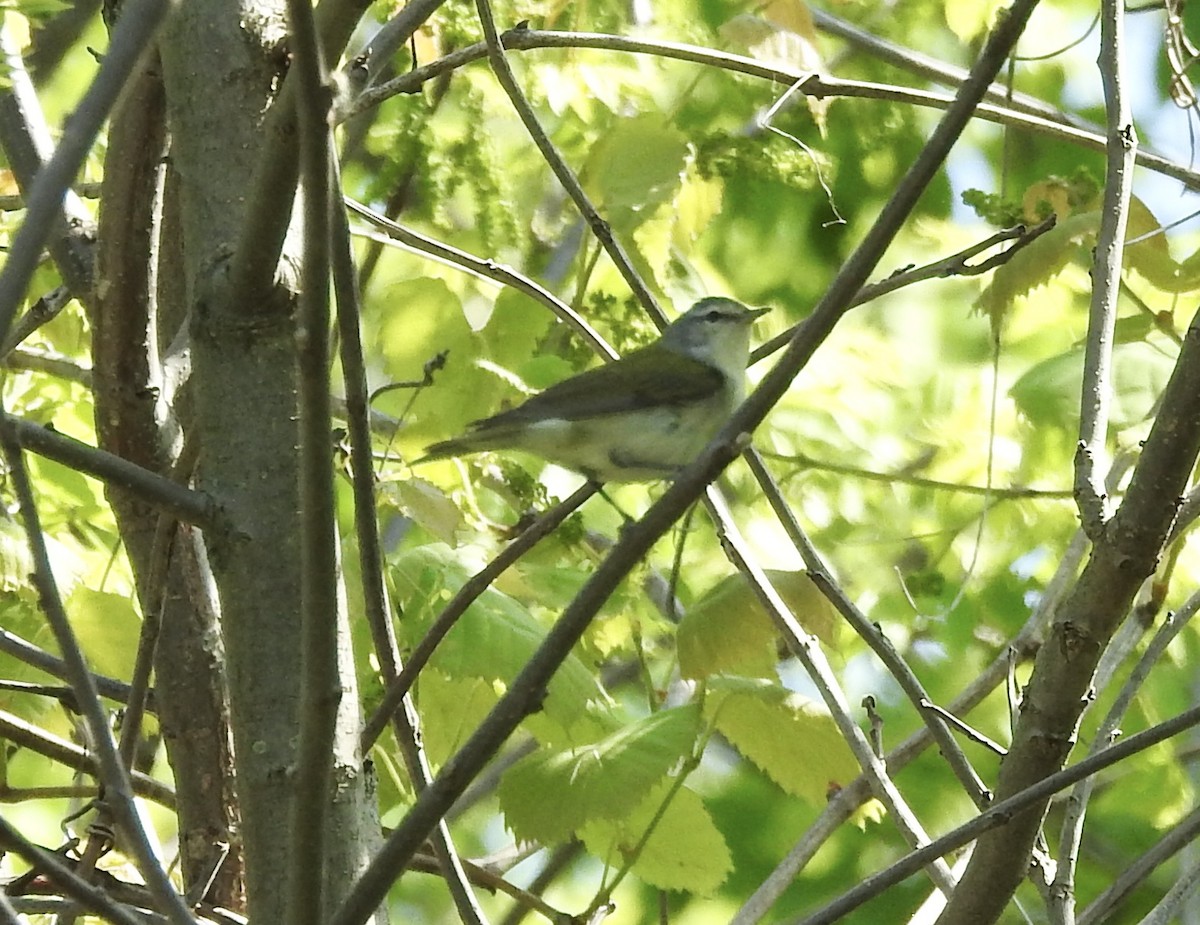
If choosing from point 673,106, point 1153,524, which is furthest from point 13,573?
point 673,106

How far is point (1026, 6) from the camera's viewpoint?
1.19 m

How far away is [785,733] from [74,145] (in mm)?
1713

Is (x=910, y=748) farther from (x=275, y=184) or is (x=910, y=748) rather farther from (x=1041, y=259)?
(x=275, y=184)

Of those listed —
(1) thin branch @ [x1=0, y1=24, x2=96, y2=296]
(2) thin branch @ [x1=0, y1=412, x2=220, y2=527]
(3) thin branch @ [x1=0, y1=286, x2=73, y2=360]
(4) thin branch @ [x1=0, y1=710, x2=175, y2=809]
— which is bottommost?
(2) thin branch @ [x1=0, y1=412, x2=220, y2=527]

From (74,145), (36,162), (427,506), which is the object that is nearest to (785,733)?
(427,506)

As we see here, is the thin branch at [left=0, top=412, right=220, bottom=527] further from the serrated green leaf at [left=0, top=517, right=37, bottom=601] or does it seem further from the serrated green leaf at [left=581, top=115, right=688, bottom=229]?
the serrated green leaf at [left=581, top=115, right=688, bottom=229]

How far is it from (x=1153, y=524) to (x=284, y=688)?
0.97m

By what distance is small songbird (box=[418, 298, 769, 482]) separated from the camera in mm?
2943

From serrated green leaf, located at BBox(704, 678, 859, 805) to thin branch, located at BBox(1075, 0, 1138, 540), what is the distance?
637 millimetres

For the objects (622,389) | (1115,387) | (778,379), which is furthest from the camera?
(622,389)

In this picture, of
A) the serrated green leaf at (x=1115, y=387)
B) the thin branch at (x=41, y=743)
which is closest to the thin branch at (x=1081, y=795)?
the serrated green leaf at (x=1115, y=387)

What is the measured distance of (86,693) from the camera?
1293mm

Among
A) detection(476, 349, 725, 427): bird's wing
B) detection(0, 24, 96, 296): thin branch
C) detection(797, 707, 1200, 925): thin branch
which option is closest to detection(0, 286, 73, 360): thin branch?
detection(0, 24, 96, 296): thin branch

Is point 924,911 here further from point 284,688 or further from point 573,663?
point 284,688
